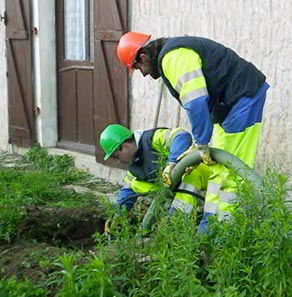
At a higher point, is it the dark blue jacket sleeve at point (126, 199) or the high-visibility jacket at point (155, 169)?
the high-visibility jacket at point (155, 169)

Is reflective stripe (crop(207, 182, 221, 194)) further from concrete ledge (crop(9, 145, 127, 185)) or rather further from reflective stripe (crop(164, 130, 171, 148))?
concrete ledge (crop(9, 145, 127, 185))

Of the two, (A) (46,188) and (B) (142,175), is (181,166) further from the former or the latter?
(A) (46,188)

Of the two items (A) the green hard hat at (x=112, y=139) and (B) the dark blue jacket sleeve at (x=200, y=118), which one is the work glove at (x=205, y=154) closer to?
(B) the dark blue jacket sleeve at (x=200, y=118)

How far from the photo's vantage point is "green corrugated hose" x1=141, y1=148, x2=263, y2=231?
183 inches

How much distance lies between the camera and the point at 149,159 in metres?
5.91

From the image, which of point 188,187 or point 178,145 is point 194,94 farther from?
point 188,187

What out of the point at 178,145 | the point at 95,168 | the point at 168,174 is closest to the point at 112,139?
the point at 178,145

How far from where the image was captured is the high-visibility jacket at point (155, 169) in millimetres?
5660

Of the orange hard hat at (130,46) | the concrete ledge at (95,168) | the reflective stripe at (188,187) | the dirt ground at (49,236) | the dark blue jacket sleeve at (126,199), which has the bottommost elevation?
the concrete ledge at (95,168)

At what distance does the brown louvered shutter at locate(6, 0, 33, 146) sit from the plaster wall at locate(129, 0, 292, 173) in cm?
300

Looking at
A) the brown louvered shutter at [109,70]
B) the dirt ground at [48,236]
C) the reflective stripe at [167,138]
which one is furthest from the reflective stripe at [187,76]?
the brown louvered shutter at [109,70]

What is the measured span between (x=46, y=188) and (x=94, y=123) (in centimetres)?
137

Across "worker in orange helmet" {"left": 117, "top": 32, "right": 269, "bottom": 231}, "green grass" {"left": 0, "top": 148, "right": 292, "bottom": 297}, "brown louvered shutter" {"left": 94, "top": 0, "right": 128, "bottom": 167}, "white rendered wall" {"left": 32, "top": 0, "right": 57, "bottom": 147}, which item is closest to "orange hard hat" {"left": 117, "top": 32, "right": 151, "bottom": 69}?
"worker in orange helmet" {"left": 117, "top": 32, "right": 269, "bottom": 231}

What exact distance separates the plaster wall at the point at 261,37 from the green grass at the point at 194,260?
237 cm
